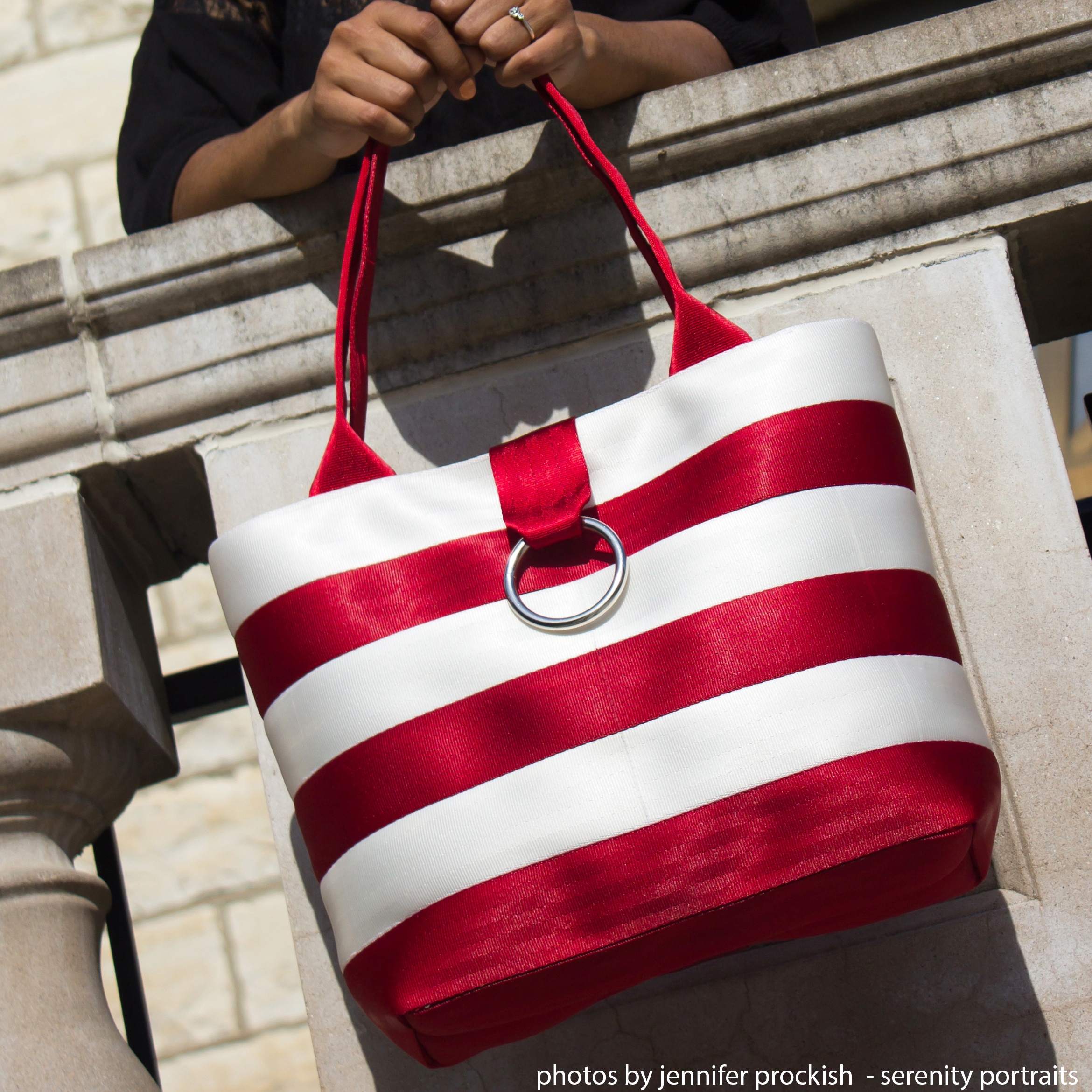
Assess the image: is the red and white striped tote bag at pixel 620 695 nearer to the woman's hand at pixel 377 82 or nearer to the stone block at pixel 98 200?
the woman's hand at pixel 377 82

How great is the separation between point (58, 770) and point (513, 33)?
0.80m

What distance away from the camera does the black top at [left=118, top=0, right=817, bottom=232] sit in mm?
1132

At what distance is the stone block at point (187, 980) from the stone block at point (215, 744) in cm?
34

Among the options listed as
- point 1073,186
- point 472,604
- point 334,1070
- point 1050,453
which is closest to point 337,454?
point 472,604

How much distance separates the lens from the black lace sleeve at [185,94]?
113 cm

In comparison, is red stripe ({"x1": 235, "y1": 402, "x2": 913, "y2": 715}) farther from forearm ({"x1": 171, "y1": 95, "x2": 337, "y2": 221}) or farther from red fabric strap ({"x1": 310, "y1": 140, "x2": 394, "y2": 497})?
forearm ({"x1": 171, "y1": 95, "x2": 337, "y2": 221})

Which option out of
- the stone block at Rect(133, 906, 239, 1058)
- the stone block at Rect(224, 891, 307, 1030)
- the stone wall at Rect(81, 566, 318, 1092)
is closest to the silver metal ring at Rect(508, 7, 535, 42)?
the stone wall at Rect(81, 566, 318, 1092)

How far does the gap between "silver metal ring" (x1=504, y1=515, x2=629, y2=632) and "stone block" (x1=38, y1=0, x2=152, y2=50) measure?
95.6 inches

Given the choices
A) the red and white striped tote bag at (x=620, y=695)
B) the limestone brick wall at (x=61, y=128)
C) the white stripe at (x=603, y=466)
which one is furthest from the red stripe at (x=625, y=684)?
the limestone brick wall at (x=61, y=128)

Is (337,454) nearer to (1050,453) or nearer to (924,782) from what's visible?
(924,782)

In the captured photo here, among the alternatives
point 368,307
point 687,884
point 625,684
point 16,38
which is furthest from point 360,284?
point 16,38

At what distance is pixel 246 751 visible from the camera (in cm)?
270

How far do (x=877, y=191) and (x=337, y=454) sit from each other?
0.60 m

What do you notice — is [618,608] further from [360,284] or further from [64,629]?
[64,629]
